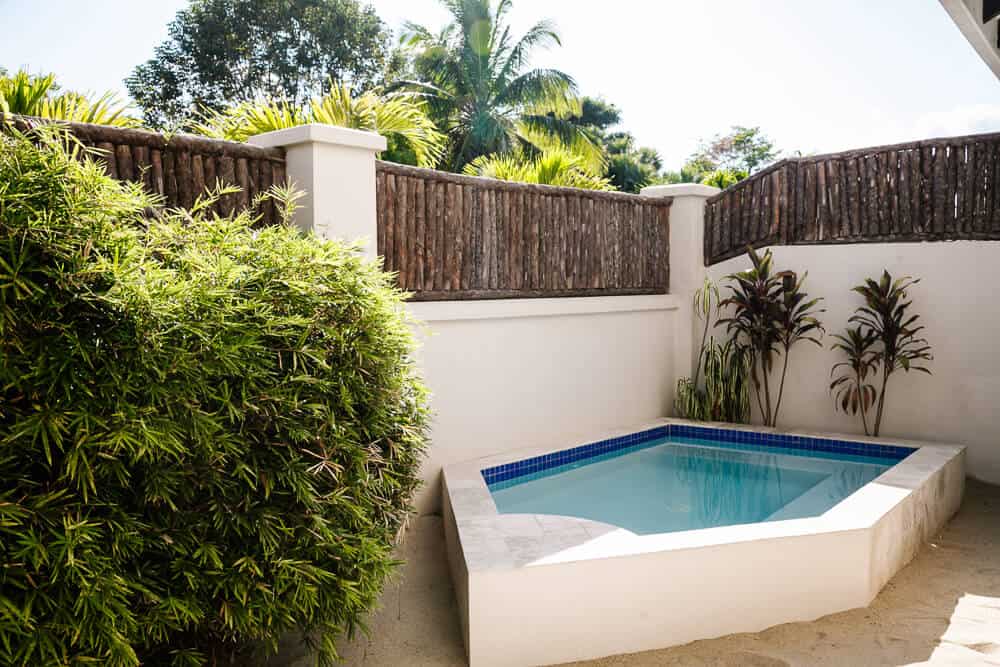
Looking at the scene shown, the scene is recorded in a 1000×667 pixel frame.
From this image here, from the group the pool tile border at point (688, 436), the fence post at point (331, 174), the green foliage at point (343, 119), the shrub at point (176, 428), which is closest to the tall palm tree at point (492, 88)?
the green foliage at point (343, 119)

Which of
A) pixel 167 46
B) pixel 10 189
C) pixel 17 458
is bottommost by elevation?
pixel 17 458

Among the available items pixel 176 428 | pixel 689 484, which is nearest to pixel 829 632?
pixel 689 484

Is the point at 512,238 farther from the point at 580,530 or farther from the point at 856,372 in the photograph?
the point at 856,372

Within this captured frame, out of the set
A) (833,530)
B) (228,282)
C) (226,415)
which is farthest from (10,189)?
(833,530)

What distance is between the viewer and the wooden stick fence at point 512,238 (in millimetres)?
5133

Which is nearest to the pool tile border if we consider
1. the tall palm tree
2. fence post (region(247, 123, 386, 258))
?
fence post (region(247, 123, 386, 258))

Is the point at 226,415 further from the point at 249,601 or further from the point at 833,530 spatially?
the point at 833,530

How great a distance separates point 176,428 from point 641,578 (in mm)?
2121

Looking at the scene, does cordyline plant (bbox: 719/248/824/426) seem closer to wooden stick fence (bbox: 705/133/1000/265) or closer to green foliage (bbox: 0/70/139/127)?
wooden stick fence (bbox: 705/133/1000/265)

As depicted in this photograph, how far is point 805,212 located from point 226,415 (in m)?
5.87

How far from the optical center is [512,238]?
6.02m

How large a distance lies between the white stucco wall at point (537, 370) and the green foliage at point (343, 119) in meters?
1.61

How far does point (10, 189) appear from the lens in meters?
2.34

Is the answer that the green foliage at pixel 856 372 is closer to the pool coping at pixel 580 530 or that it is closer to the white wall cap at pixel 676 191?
the pool coping at pixel 580 530
